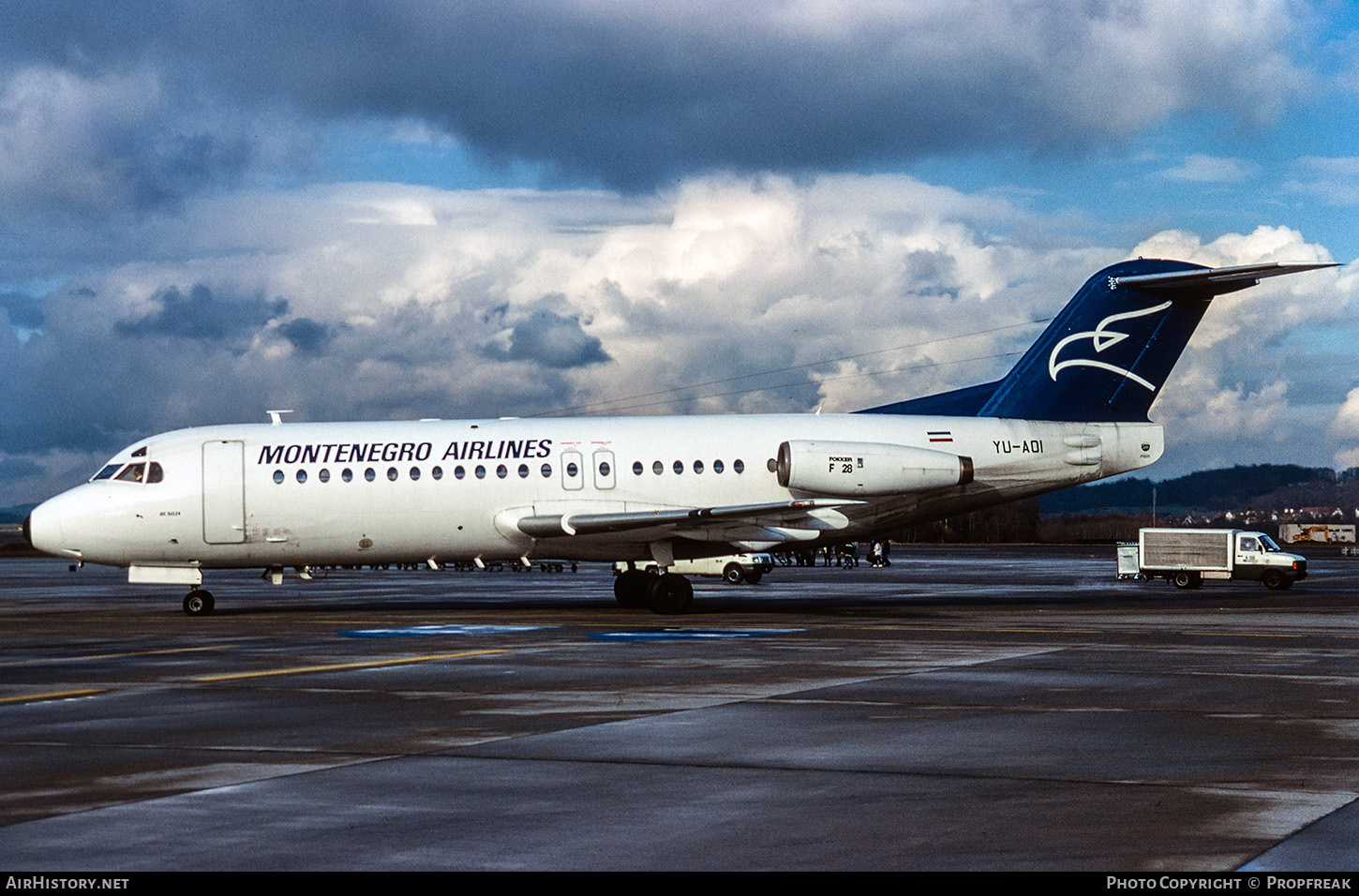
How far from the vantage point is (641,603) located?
32531 mm

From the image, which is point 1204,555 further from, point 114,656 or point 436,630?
point 114,656

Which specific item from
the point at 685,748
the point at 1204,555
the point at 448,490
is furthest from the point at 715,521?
the point at 1204,555

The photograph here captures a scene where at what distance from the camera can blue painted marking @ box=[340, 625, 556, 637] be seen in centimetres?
2445

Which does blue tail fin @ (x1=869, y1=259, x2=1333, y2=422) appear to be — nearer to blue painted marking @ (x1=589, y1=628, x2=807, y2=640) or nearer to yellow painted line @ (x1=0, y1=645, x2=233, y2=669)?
blue painted marking @ (x1=589, y1=628, x2=807, y2=640)

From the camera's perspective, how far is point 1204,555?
149ft

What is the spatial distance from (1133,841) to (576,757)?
4.62 metres

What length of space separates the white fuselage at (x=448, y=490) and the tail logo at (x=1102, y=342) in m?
2.37

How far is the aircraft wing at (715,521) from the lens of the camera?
2891 cm

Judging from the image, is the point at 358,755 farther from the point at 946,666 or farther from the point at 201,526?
the point at 201,526

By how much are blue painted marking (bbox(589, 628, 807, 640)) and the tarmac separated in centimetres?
19

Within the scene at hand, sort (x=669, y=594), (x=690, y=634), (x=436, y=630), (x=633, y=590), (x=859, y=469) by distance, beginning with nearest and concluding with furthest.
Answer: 1. (x=690, y=634)
2. (x=436, y=630)
3. (x=669, y=594)
4. (x=859, y=469)
5. (x=633, y=590)

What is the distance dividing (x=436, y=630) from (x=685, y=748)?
1470cm

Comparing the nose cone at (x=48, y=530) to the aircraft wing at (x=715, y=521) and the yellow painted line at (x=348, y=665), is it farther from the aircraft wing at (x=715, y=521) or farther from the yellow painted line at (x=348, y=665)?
the yellow painted line at (x=348, y=665)

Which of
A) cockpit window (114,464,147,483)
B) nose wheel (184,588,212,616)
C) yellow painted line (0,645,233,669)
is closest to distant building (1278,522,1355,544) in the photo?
nose wheel (184,588,212,616)
